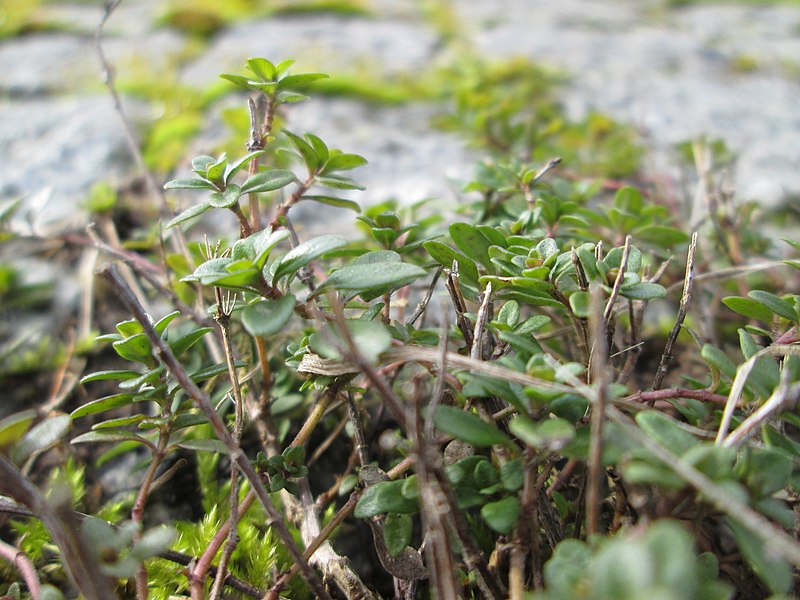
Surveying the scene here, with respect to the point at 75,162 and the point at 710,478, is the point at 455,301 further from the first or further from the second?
the point at 75,162

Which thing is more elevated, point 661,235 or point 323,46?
point 323,46

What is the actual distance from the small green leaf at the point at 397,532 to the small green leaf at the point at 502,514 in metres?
0.13

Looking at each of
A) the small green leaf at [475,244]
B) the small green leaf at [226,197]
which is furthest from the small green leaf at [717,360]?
the small green leaf at [226,197]

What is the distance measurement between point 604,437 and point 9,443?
74 cm

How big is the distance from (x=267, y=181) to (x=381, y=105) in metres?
1.87

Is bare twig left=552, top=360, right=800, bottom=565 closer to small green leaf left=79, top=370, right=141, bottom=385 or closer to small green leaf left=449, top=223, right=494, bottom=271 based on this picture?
small green leaf left=449, top=223, right=494, bottom=271

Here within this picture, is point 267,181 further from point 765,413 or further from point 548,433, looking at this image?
point 765,413

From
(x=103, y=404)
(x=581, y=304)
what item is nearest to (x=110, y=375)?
(x=103, y=404)

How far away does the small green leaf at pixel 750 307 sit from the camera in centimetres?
89

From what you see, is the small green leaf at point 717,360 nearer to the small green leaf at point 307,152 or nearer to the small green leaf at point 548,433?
the small green leaf at point 548,433

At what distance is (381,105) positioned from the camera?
2.68m

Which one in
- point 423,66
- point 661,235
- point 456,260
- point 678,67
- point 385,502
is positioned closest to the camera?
point 385,502

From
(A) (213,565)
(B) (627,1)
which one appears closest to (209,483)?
(A) (213,565)

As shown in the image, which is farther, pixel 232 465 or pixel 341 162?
pixel 341 162
